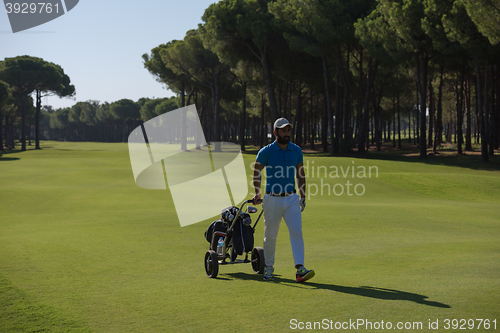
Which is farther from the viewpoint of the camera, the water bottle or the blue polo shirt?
the water bottle

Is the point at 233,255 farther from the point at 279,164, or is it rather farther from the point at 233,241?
the point at 279,164

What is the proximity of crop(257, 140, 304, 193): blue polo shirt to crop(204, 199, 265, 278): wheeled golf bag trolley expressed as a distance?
0.56 meters

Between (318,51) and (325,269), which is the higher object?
(318,51)

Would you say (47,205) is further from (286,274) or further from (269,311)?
(269,311)

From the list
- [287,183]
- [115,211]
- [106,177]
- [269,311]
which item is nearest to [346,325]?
[269,311]

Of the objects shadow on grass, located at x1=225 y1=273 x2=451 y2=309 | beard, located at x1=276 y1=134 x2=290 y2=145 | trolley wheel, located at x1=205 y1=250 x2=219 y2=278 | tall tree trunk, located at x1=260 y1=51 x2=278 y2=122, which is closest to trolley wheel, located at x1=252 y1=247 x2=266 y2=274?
shadow on grass, located at x1=225 y1=273 x2=451 y2=309

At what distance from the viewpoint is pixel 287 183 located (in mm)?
6277

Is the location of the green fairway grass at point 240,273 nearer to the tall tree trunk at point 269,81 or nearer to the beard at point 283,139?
the beard at point 283,139

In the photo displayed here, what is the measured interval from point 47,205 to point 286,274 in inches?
591

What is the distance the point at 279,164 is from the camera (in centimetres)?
634

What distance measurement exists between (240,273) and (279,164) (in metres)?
2.24

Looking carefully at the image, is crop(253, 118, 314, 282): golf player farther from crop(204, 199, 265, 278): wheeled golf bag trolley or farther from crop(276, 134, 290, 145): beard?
crop(204, 199, 265, 278): wheeled golf bag trolley

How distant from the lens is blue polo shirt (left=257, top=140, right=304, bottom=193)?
20.6 feet

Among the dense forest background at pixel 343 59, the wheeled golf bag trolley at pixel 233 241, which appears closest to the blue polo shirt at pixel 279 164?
the wheeled golf bag trolley at pixel 233 241
